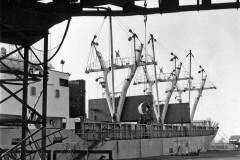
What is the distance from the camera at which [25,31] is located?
12828 mm

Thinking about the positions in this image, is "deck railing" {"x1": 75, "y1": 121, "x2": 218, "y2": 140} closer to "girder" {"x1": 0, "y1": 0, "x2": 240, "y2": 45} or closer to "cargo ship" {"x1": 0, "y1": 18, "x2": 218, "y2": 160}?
"cargo ship" {"x1": 0, "y1": 18, "x2": 218, "y2": 160}

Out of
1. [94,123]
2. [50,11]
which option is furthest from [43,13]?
[94,123]

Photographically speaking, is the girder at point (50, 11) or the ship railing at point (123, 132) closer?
the girder at point (50, 11)

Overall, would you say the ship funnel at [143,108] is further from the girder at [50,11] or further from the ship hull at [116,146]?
the girder at [50,11]

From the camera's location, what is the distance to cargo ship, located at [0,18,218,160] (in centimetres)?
2320

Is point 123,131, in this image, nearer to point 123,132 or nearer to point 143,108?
point 123,132

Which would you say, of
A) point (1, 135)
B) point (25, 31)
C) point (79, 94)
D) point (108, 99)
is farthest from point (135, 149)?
point (25, 31)

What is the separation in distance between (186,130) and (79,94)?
25.8 metres

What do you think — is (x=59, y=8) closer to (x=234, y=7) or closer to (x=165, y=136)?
(x=234, y=7)

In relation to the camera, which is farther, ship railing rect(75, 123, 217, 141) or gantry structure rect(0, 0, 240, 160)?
ship railing rect(75, 123, 217, 141)

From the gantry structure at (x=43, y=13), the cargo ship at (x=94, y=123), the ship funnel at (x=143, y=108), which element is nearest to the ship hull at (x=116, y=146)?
the cargo ship at (x=94, y=123)

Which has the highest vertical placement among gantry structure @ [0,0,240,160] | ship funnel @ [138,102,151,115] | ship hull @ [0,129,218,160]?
gantry structure @ [0,0,240,160]

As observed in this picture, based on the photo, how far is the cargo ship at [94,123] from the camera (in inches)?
914

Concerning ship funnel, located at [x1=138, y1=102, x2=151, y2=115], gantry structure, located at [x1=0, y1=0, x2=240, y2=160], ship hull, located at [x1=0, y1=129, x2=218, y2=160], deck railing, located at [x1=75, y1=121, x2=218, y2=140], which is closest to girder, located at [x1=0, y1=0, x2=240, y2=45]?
gantry structure, located at [x1=0, y1=0, x2=240, y2=160]
